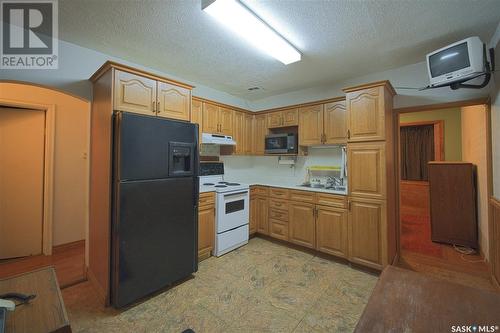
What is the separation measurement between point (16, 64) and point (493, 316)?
3.58 m

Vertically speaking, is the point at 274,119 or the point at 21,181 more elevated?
the point at 274,119

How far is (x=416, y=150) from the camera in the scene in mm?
5414

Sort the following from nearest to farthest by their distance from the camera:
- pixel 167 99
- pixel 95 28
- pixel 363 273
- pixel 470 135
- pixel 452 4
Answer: pixel 452 4, pixel 95 28, pixel 167 99, pixel 363 273, pixel 470 135

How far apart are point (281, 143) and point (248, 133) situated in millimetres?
700

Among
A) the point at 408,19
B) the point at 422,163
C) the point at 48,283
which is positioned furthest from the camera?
the point at 422,163

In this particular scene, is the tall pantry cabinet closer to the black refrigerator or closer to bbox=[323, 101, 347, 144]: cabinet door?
bbox=[323, 101, 347, 144]: cabinet door

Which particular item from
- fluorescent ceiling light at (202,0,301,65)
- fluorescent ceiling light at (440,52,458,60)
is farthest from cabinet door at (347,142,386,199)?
fluorescent ceiling light at (202,0,301,65)

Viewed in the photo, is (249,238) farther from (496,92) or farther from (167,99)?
(496,92)

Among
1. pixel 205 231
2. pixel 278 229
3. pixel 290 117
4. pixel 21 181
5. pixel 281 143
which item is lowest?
pixel 278 229

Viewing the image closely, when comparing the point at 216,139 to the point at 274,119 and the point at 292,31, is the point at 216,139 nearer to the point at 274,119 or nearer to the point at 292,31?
the point at 274,119

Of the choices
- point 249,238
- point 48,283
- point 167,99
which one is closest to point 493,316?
point 48,283

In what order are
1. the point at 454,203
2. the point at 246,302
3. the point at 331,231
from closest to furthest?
the point at 246,302, the point at 331,231, the point at 454,203

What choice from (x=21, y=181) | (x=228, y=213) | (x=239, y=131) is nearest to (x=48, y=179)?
(x=21, y=181)

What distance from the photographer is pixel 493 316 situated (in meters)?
0.78
